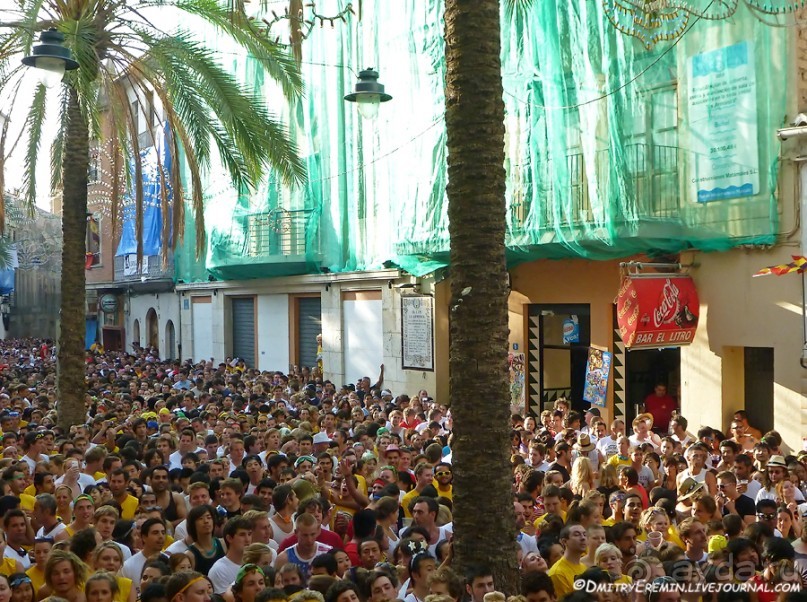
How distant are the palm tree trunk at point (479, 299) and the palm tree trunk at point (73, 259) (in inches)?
310

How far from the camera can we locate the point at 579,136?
15.8m

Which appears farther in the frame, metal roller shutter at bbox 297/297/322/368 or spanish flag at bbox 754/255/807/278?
metal roller shutter at bbox 297/297/322/368

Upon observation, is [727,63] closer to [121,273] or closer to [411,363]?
[411,363]

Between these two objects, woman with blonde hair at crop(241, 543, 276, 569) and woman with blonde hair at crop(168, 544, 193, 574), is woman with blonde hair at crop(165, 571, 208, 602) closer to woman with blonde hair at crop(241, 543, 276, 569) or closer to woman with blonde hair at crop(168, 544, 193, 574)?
woman with blonde hair at crop(168, 544, 193, 574)

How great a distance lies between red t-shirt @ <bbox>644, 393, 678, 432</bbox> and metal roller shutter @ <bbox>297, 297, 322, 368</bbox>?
38.5ft

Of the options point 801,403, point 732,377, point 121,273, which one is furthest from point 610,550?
point 121,273

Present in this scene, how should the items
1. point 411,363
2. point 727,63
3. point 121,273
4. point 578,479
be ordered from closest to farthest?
point 578,479, point 727,63, point 411,363, point 121,273

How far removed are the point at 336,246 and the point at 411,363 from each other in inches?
184

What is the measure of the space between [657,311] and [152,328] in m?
26.9

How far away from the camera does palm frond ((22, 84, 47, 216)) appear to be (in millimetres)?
15227

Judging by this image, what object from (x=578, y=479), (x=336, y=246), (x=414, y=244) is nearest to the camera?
(x=578, y=479)

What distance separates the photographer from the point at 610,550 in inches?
247

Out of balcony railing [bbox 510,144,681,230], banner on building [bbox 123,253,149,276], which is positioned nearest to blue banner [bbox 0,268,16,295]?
banner on building [bbox 123,253,149,276]

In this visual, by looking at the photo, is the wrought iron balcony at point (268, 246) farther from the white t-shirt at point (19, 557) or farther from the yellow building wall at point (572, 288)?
the white t-shirt at point (19, 557)
